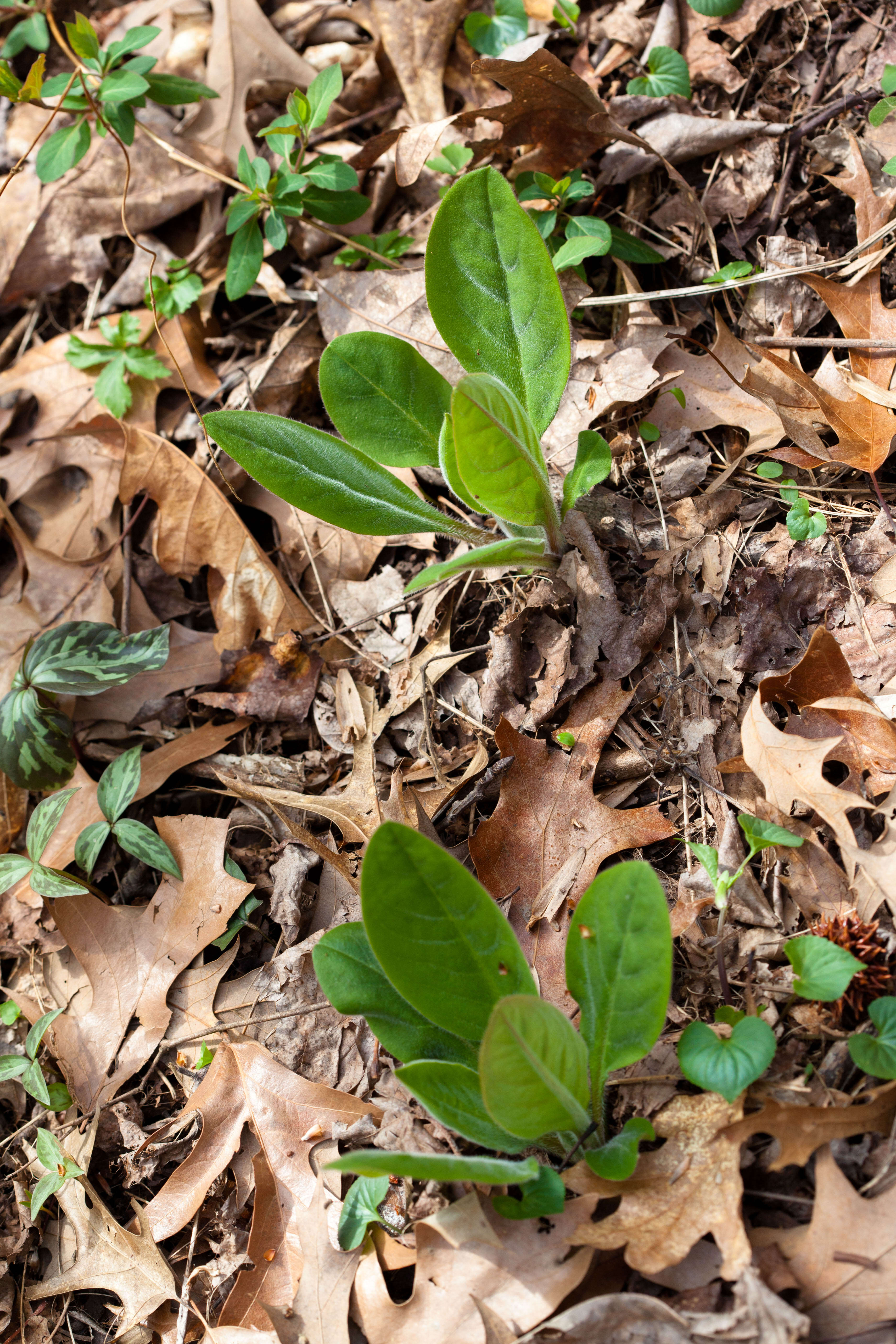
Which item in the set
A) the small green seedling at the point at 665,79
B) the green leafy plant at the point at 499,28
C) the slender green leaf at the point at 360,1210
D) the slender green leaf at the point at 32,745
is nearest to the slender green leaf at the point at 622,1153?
the slender green leaf at the point at 360,1210

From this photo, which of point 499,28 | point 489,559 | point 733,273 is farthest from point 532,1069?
point 499,28

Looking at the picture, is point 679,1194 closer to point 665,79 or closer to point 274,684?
point 274,684

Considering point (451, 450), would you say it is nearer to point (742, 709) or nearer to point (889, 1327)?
point (742, 709)

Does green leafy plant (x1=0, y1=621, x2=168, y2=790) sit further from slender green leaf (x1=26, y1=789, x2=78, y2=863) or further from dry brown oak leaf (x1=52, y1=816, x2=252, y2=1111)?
dry brown oak leaf (x1=52, y1=816, x2=252, y2=1111)

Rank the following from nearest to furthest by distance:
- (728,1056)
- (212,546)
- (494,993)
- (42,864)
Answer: (728,1056) → (494,993) → (42,864) → (212,546)

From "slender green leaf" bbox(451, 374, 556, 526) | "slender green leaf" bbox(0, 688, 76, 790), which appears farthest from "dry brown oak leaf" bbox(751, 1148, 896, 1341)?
"slender green leaf" bbox(0, 688, 76, 790)

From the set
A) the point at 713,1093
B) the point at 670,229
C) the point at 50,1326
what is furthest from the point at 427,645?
the point at 50,1326
